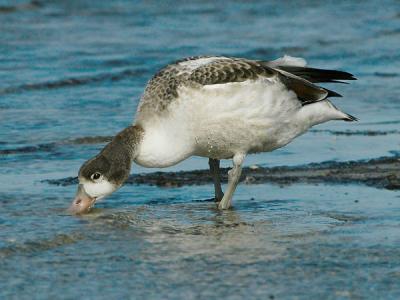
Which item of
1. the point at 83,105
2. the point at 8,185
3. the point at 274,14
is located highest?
the point at 274,14

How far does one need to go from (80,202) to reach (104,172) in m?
0.26

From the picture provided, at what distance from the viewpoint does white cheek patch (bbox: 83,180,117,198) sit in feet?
26.3

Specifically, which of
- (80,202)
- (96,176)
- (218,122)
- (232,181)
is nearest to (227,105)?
(218,122)

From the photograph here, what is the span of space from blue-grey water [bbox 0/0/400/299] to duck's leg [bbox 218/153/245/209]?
12 centimetres

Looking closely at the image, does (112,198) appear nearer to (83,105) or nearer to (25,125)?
(25,125)

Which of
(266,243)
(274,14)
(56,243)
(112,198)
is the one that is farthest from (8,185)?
(274,14)

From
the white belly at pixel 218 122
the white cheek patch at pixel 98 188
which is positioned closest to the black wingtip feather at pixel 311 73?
the white belly at pixel 218 122

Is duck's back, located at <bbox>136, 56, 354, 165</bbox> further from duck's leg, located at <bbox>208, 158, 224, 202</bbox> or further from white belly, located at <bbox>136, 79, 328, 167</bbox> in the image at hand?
duck's leg, located at <bbox>208, 158, 224, 202</bbox>

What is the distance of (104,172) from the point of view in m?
8.05

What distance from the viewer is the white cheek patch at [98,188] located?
316 inches

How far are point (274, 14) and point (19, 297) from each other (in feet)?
47.1

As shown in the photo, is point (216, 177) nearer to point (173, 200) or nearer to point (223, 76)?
point (173, 200)

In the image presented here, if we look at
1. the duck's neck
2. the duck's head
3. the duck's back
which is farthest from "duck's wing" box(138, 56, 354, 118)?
the duck's head

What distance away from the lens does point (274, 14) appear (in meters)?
19.9
